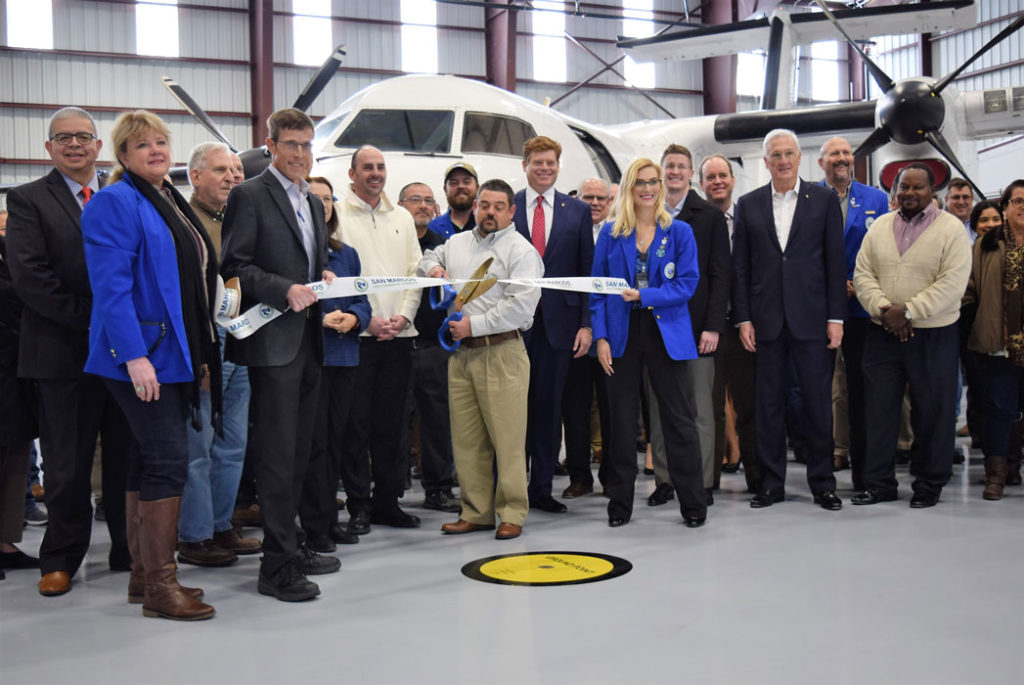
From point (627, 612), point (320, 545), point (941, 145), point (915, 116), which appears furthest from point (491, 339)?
point (941, 145)

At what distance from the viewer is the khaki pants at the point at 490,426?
14.4 ft

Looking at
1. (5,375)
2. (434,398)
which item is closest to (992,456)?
(434,398)

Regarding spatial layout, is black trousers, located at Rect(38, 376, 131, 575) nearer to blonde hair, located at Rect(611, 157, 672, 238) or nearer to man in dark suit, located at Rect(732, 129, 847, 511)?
blonde hair, located at Rect(611, 157, 672, 238)

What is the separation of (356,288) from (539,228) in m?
1.61

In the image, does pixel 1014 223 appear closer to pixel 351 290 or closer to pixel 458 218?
pixel 458 218

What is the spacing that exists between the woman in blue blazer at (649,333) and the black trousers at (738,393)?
2.88ft

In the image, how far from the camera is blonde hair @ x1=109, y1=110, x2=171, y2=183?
3229 mm

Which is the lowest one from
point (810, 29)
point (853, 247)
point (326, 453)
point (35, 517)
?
point (35, 517)

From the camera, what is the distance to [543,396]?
4.99 metres

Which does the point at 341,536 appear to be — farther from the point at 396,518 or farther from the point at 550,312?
the point at 550,312

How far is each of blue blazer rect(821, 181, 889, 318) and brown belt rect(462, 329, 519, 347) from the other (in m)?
2.27

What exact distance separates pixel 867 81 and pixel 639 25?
278 inches

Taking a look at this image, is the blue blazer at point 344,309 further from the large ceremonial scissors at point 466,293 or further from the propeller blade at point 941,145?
the propeller blade at point 941,145

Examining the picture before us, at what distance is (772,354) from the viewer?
5035mm
